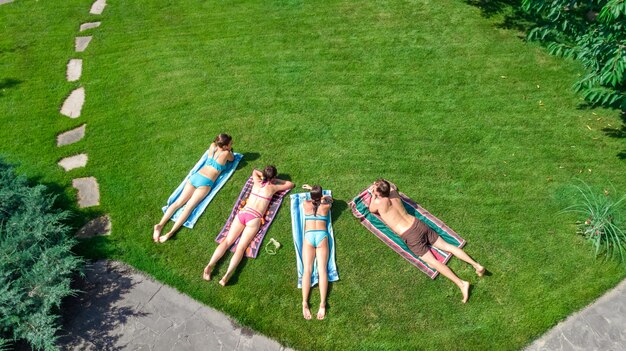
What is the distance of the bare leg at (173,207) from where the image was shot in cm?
802

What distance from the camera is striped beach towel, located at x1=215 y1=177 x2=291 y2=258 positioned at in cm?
785

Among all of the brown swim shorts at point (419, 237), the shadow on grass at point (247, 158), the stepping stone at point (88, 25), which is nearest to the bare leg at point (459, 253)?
the brown swim shorts at point (419, 237)

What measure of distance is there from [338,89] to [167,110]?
4.19m

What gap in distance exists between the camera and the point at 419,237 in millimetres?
7562

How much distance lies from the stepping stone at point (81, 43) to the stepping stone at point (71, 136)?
3.05 metres

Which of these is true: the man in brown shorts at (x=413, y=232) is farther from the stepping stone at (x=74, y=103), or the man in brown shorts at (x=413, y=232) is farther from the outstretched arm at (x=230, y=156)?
the stepping stone at (x=74, y=103)

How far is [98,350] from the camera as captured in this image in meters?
6.87

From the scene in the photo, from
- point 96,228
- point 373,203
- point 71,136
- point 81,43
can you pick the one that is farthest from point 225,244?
point 81,43

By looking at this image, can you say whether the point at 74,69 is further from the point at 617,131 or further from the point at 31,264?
the point at 617,131

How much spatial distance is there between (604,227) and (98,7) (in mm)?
14286

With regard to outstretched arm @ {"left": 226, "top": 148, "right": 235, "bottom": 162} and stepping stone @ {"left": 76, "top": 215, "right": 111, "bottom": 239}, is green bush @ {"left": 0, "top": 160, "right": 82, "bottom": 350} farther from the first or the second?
outstretched arm @ {"left": 226, "top": 148, "right": 235, "bottom": 162}

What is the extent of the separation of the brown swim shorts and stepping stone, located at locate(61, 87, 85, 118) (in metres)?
8.23

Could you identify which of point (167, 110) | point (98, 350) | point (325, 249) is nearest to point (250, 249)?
point (325, 249)

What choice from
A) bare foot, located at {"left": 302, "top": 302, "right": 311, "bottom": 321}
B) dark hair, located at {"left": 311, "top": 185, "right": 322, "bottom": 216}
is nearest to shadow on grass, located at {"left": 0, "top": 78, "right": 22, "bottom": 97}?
dark hair, located at {"left": 311, "top": 185, "right": 322, "bottom": 216}
